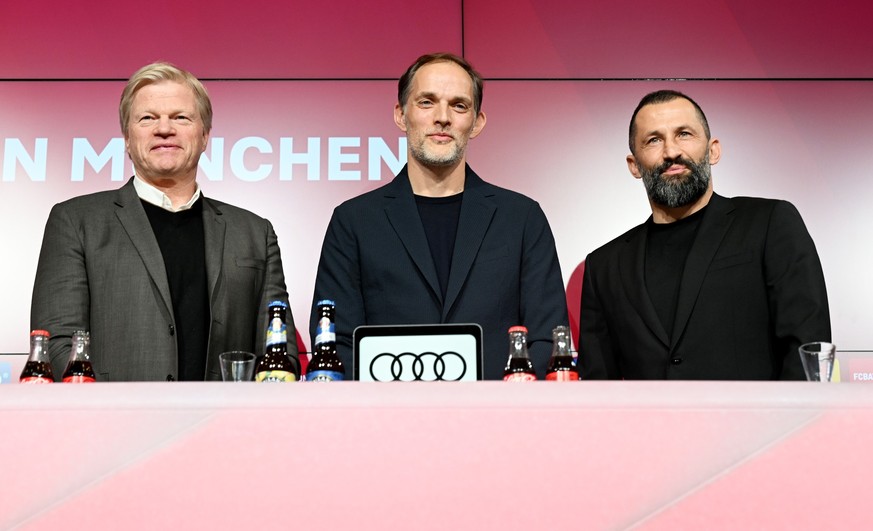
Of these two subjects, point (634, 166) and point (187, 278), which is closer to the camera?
point (187, 278)

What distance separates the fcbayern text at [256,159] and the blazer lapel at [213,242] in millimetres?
793

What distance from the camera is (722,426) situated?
1.14 meters

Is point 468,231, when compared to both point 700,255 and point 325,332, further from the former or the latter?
point 325,332

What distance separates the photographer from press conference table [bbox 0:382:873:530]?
1.13 meters

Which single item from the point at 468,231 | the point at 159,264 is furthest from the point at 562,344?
the point at 159,264

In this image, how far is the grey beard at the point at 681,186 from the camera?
8.86 feet

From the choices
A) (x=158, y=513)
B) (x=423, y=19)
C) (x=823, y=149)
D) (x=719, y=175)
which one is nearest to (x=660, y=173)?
(x=719, y=175)

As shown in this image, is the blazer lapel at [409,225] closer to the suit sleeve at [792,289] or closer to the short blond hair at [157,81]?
the short blond hair at [157,81]

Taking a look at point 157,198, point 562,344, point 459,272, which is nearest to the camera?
point 562,344

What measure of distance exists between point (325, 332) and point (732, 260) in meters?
1.18

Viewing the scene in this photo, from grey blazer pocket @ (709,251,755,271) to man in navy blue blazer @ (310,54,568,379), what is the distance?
1.32 ft

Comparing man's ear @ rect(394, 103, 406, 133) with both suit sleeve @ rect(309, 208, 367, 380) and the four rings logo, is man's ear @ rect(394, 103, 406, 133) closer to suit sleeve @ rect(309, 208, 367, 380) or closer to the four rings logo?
suit sleeve @ rect(309, 208, 367, 380)

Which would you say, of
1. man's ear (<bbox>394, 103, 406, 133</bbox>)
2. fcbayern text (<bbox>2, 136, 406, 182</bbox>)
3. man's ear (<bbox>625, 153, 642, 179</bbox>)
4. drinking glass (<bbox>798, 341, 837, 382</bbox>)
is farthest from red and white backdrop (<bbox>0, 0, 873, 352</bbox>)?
drinking glass (<bbox>798, 341, 837, 382</bbox>)

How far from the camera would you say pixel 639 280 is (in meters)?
2.59
